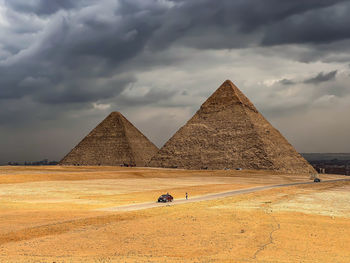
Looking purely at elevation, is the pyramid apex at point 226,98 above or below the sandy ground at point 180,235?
above

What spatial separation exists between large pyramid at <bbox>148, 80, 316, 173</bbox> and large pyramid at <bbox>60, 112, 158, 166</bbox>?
800 inches

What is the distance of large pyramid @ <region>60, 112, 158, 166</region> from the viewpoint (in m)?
139

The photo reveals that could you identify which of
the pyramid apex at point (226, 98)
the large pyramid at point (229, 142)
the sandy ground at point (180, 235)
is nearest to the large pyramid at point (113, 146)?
the large pyramid at point (229, 142)

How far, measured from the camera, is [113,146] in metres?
142

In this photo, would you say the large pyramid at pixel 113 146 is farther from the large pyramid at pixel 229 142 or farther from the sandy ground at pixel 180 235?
the sandy ground at pixel 180 235

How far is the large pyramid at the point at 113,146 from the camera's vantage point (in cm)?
13862

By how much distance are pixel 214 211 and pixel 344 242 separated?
9787 millimetres

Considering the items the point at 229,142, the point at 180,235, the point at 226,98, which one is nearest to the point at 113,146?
the point at 226,98

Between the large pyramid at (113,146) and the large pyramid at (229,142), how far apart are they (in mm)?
20315

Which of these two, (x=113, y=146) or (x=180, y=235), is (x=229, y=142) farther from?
(x=180, y=235)

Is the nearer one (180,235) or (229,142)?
(180,235)

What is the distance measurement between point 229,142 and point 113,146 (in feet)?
157

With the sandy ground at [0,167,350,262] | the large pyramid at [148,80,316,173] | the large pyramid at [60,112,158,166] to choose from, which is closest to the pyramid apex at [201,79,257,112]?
the large pyramid at [148,80,316,173]

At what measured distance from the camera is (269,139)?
115m
